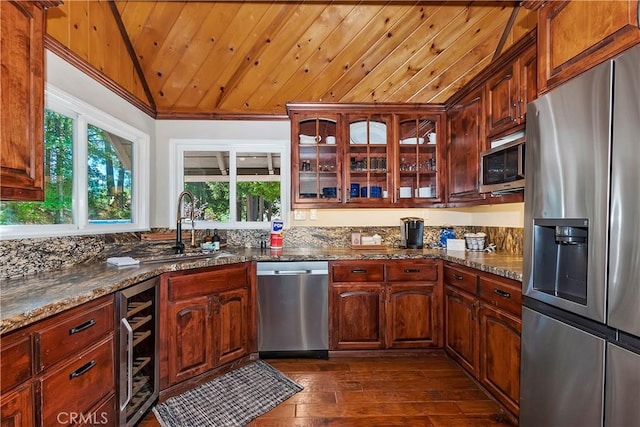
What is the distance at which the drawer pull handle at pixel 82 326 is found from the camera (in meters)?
1.35

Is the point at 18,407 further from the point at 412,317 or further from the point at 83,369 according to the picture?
the point at 412,317

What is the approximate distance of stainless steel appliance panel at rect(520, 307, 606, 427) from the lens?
1.27 meters

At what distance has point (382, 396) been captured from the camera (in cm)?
218

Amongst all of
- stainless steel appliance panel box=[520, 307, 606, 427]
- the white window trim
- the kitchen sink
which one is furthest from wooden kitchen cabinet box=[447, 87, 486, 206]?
the kitchen sink

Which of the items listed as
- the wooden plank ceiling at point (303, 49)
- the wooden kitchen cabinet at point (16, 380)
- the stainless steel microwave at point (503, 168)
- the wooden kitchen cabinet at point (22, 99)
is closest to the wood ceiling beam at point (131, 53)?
the wooden plank ceiling at point (303, 49)

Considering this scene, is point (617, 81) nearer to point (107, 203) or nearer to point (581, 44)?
point (581, 44)

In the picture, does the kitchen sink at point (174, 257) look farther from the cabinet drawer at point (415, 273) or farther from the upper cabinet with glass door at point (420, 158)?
the upper cabinet with glass door at point (420, 158)

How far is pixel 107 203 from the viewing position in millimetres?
2611

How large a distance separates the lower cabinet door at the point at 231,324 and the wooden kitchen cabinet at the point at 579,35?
2535 mm

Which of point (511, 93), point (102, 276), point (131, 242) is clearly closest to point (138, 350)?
point (102, 276)

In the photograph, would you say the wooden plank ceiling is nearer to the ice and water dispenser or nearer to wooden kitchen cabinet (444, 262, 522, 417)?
wooden kitchen cabinet (444, 262, 522, 417)

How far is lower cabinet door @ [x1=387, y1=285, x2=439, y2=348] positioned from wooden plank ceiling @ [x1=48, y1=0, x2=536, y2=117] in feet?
6.61

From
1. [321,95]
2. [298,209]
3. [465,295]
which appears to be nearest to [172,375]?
[298,209]

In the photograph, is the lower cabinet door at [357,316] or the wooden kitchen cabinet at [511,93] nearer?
the wooden kitchen cabinet at [511,93]
